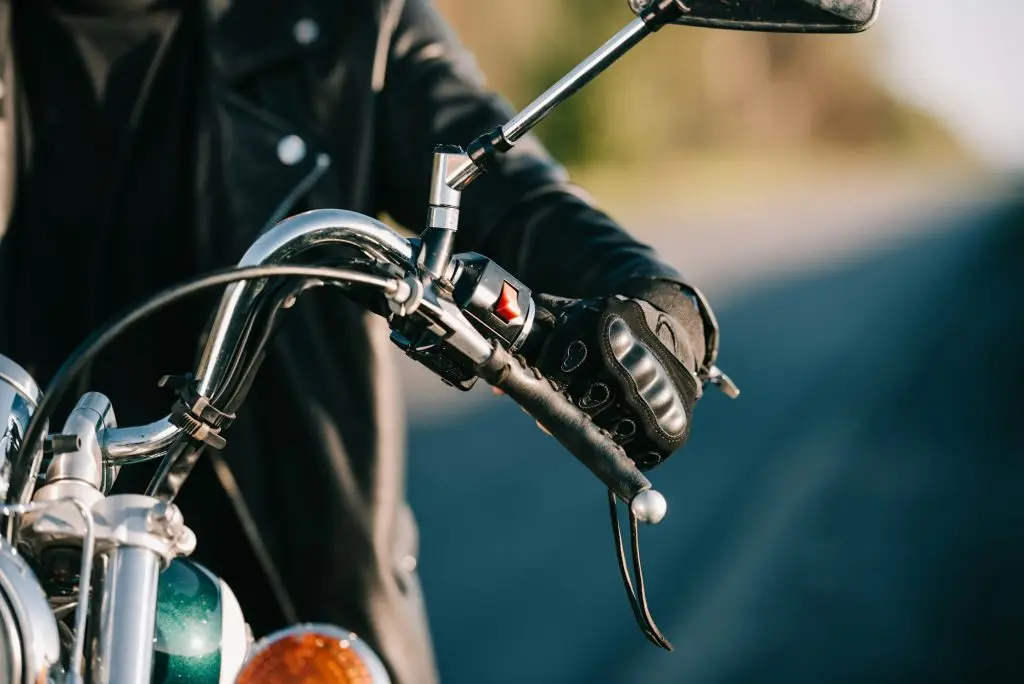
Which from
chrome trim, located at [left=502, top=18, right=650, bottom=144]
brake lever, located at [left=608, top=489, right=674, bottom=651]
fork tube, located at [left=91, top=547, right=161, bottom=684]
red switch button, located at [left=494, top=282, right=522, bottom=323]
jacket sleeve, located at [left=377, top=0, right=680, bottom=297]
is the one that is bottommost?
brake lever, located at [left=608, top=489, right=674, bottom=651]

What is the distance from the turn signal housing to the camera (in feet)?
4.34

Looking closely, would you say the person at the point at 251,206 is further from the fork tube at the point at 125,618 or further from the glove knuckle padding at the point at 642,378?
the fork tube at the point at 125,618

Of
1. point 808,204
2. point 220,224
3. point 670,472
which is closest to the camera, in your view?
point 220,224

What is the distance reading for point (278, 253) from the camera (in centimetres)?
145

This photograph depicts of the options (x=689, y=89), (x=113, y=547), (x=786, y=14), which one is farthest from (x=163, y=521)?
(x=689, y=89)

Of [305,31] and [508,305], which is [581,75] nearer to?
[508,305]

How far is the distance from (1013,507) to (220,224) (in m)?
6.38

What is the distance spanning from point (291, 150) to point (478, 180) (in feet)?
0.98

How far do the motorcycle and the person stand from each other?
2.97 ft

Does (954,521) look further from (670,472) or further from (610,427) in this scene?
(610,427)

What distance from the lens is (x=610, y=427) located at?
1575 mm

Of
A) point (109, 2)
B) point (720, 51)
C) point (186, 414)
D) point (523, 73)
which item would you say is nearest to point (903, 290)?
point (523, 73)

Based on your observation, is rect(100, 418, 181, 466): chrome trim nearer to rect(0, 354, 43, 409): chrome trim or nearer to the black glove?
rect(0, 354, 43, 409): chrome trim

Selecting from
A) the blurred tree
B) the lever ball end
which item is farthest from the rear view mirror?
the blurred tree
